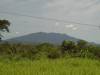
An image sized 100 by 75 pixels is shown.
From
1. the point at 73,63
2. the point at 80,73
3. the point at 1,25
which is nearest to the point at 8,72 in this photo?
the point at 80,73

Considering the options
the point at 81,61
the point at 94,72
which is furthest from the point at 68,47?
the point at 94,72

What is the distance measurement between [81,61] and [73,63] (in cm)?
34

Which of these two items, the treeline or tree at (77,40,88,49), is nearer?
the treeline

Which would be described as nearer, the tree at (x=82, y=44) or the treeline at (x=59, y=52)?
the treeline at (x=59, y=52)

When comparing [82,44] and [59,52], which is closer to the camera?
[59,52]

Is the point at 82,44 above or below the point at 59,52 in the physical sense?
above

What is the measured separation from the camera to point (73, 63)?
909 centimetres

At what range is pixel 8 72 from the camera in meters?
6.39

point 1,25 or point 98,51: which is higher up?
point 1,25

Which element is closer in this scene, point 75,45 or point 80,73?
point 80,73

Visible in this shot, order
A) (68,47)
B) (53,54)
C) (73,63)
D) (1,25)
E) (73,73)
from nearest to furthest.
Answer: (73,73) < (73,63) < (53,54) < (68,47) < (1,25)

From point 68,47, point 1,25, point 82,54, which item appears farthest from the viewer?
point 1,25

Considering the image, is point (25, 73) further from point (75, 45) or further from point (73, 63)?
point (75, 45)

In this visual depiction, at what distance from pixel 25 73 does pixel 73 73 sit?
1.21 meters
